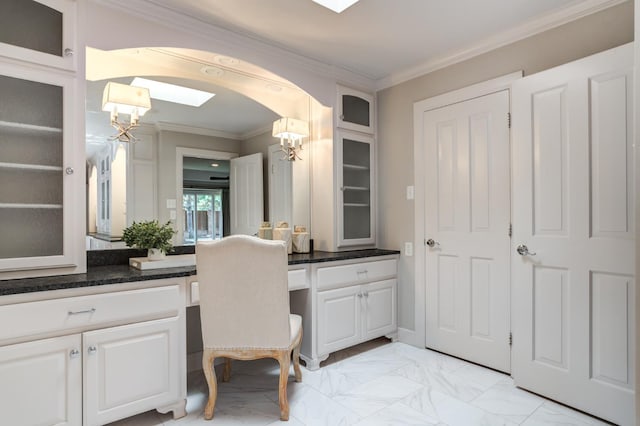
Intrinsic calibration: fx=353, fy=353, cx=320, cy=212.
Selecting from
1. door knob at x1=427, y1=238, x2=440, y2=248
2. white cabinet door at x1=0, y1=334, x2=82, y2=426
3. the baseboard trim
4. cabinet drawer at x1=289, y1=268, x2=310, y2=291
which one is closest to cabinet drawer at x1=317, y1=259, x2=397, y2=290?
cabinet drawer at x1=289, y1=268, x2=310, y2=291

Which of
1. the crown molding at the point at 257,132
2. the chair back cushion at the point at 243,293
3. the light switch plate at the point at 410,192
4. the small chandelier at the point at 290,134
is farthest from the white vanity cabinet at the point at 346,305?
the crown molding at the point at 257,132

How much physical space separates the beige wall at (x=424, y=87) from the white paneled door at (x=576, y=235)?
24 cm

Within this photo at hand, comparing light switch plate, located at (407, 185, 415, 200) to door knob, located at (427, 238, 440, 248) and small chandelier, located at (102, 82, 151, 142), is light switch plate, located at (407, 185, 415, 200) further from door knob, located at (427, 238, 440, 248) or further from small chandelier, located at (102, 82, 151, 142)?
small chandelier, located at (102, 82, 151, 142)

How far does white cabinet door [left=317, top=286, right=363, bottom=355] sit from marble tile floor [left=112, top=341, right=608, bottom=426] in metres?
0.16

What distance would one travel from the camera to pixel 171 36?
2.20m

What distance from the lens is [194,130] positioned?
8.71 ft

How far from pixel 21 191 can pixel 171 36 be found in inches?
48.2

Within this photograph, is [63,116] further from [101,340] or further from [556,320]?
[556,320]

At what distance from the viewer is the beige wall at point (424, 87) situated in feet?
6.88

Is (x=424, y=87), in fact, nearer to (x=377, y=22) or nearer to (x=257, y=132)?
(x=377, y=22)

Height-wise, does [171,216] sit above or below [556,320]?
above

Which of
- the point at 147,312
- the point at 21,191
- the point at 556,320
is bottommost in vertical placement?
the point at 556,320

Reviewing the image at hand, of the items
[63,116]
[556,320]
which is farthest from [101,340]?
[556,320]

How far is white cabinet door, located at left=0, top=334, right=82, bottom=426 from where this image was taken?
151 centimetres
